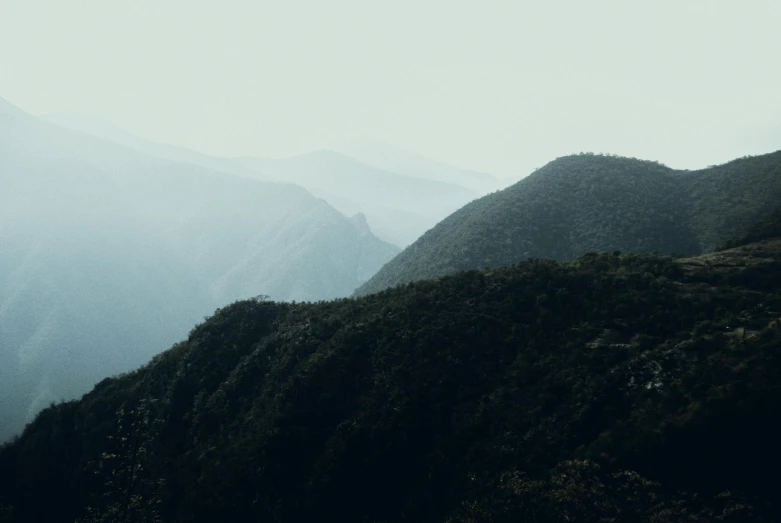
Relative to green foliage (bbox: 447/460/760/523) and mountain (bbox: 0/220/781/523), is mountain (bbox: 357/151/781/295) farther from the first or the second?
green foliage (bbox: 447/460/760/523)

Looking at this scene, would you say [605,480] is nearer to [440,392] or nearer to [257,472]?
[440,392]

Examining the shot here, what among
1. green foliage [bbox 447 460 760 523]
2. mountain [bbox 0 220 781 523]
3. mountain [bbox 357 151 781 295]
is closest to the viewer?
green foliage [bbox 447 460 760 523]

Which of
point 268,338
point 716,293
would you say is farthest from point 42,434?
point 716,293

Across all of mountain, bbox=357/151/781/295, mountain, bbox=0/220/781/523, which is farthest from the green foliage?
mountain, bbox=357/151/781/295

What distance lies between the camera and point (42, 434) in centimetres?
4512

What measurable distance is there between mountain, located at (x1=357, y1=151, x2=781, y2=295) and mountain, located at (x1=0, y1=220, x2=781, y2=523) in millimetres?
34639

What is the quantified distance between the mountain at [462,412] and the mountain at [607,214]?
114 feet

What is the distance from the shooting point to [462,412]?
31.7 metres

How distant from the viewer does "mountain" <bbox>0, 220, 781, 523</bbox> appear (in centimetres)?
2305

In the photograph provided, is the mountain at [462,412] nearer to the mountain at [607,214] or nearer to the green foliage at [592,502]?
the green foliage at [592,502]

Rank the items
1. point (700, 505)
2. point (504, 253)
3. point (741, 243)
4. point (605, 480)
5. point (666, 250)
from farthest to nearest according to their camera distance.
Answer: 1. point (504, 253)
2. point (666, 250)
3. point (741, 243)
4. point (605, 480)
5. point (700, 505)

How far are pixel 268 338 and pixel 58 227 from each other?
622 ft

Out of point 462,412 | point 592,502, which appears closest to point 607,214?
point 462,412

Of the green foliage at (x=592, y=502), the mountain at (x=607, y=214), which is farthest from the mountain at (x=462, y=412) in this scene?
the mountain at (x=607, y=214)
